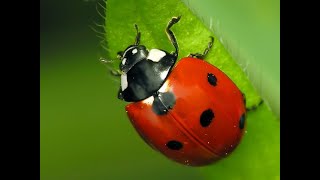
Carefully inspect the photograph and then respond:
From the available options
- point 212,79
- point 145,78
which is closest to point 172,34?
point 212,79

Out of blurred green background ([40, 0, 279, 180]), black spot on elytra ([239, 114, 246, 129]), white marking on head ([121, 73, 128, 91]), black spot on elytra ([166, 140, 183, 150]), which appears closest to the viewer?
black spot on elytra ([239, 114, 246, 129])

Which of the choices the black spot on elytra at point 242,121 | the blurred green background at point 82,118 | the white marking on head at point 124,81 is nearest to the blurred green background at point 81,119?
the blurred green background at point 82,118

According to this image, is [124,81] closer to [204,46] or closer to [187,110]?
Result: [187,110]

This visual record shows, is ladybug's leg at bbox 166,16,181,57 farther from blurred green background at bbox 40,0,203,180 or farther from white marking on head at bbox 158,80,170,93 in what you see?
blurred green background at bbox 40,0,203,180

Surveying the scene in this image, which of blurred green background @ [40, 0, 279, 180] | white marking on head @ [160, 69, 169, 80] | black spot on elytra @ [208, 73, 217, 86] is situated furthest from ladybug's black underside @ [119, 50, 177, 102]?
blurred green background @ [40, 0, 279, 180]

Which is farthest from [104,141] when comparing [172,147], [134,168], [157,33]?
[157,33]

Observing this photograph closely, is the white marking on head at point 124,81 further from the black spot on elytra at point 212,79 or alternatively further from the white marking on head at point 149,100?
the black spot on elytra at point 212,79

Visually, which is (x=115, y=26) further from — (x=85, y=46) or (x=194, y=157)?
(x=85, y=46)

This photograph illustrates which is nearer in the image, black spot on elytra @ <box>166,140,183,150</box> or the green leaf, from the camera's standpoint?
the green leaf
